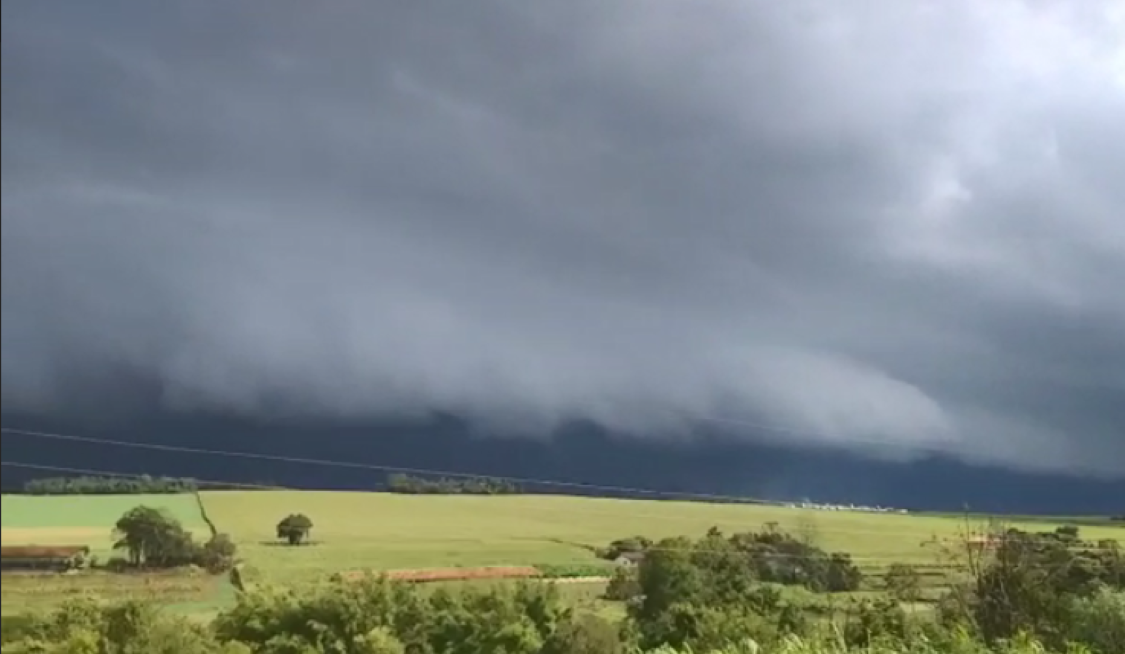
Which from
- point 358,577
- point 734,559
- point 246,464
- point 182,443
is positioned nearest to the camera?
point 182,443

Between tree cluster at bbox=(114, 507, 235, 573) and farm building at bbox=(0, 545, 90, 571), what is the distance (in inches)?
60.5

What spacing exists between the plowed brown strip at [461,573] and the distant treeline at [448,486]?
1.45m

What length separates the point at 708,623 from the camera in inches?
737

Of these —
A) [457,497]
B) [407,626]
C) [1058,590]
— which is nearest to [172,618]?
[407,626]

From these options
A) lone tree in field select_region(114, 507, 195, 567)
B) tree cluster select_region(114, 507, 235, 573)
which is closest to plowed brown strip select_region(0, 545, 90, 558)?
lone tree in field select_region(114, 507, 195, 567)

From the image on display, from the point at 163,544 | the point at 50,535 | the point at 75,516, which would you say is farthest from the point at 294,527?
the point at 50,535

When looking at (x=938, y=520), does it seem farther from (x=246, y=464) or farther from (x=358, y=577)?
(x=246, y=464)

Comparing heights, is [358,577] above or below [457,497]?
below

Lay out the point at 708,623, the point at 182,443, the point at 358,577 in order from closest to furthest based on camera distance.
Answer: the point at 182,443 → the point at 708,623 → the point at 358,577

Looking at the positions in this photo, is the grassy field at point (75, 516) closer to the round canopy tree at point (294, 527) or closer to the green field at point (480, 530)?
the green field at point (480, 530)

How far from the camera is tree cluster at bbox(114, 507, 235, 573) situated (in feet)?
47.2

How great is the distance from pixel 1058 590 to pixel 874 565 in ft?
15.1

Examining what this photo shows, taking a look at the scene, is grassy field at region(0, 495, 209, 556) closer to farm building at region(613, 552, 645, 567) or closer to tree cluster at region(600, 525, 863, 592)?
farm building at region(613, 552, 645, 567)

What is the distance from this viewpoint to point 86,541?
12.6 metres
